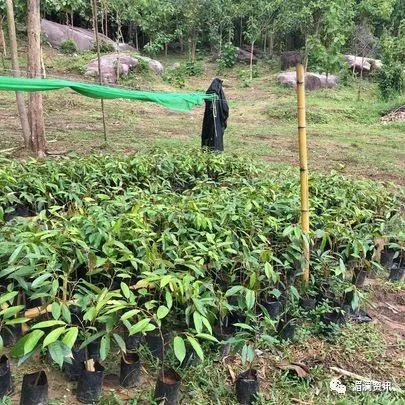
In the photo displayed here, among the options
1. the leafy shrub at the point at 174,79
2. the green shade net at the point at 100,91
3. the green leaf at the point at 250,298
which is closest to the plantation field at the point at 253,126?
the leafy shrub at the point at 174,79

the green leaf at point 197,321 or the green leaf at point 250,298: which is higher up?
the green leaf at point 197,321

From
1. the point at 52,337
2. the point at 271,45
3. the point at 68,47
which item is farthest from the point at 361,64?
the point at 52,337

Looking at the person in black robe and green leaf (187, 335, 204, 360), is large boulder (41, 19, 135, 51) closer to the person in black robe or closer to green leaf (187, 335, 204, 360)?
the person in black robe

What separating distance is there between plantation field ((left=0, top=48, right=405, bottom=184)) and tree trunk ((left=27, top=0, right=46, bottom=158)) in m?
0.43

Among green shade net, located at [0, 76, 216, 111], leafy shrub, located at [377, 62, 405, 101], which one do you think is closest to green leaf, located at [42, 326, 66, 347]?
green shade net, located at [0, 76, 216, 111]

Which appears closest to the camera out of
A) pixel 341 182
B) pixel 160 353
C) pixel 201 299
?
pixel 201 299

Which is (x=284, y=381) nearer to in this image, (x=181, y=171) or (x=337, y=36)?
(x=181, y=171)

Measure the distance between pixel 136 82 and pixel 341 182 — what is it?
39.1 feet

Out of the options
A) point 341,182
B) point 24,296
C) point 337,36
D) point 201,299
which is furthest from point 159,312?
point 337,36

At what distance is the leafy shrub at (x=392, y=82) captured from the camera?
14.7 m

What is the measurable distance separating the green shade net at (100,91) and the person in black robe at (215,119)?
0.20 m

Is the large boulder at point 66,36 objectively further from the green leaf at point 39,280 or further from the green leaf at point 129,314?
the green leaf at point 129,314

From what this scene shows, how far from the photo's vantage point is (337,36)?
53.4 feet

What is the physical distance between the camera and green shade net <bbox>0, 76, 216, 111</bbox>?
416 cm
